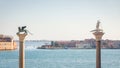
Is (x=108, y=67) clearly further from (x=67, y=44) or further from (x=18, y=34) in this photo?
(x=67, y=44)

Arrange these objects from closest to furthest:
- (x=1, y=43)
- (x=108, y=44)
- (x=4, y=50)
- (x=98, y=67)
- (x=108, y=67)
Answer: (x=98, y=67) < (x=108, y=67) < (x=1, y=43) < (x=4, y=50) < (x=108, y=44)

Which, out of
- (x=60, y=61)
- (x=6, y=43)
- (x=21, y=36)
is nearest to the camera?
(x=21, y=36)

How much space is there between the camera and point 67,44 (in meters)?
156

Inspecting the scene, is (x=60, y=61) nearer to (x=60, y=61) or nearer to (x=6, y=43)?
(x=60, y=61)

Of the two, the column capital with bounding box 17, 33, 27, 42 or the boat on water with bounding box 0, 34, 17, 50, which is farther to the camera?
the boat on water with bounding box 0, 34, 17, 50

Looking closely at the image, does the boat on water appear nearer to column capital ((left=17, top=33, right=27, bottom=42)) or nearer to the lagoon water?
the lagoon water

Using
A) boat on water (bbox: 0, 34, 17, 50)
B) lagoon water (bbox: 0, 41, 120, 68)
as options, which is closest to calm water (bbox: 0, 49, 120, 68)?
lagoon water (bbox: 0, 41, 120, 68)

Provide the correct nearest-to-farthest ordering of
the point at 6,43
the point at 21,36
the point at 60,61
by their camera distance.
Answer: the point at 21,36 < the point at 60,61 < the point at 6,43

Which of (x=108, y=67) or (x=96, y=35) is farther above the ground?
(x=96, y=35)

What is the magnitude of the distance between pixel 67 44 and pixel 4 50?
42.9 m

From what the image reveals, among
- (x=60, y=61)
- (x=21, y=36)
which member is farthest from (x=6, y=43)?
(x=21, y=36)

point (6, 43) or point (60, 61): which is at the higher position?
point (6, 43)

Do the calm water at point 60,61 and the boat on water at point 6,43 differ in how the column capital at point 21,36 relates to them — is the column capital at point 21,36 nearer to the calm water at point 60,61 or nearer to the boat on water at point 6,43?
the calm water at point 60,61

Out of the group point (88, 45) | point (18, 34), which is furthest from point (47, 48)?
point (18, 34)
